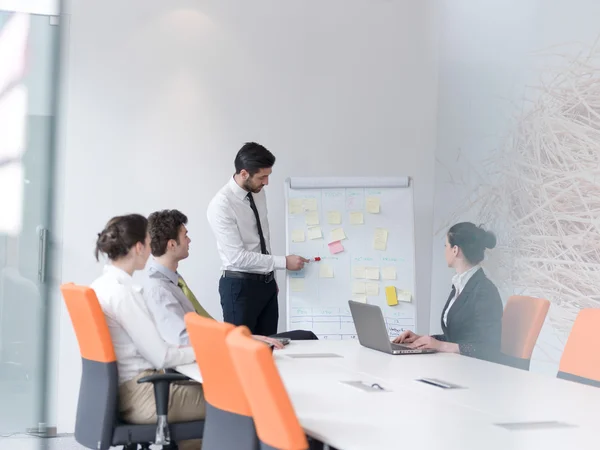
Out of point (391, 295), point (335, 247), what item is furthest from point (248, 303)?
point (391, 295)

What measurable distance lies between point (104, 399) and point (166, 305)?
562mm

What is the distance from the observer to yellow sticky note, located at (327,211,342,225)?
519cm

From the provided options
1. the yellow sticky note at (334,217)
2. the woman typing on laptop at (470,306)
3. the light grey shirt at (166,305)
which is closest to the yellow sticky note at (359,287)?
the yellow sticky note at (334,217)

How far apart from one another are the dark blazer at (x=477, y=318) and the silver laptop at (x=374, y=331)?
197 millimetres

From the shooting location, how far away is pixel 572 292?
11.6 ft

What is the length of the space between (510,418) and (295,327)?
9.42 ft

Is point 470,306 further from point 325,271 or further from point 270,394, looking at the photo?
point 270,394

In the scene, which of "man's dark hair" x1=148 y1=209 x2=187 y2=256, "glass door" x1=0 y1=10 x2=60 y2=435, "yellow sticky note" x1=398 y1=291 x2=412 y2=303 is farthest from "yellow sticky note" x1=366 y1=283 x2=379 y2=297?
"glass door" x1=0 y1=10 x2=60 y2=435

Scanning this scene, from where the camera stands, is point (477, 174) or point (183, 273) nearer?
point (477, 174)

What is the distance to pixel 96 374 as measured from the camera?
10.1 feet

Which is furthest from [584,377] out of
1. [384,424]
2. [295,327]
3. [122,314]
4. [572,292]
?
[295,327]

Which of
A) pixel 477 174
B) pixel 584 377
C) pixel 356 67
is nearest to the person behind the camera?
pixel 584 377

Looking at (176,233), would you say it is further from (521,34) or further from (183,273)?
(521,34)

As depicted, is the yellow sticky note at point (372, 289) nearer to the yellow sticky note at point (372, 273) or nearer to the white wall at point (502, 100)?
the yellow sticky note at point (372, 273)
